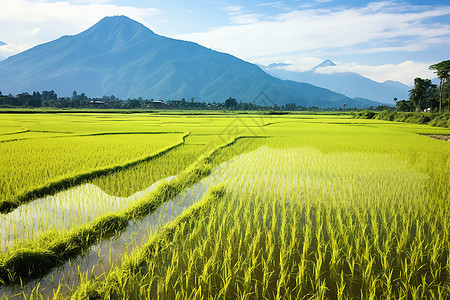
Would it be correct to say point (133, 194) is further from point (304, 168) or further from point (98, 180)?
point (304, 168)

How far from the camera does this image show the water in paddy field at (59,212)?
324 centimetres

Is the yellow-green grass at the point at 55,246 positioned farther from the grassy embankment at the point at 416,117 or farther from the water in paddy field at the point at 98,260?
the grassy embankment at the point at 416,117

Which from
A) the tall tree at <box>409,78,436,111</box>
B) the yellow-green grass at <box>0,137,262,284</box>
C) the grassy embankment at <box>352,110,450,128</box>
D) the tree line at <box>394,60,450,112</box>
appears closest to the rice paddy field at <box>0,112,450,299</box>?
the yellow-green grass at <box>0,137,262,284</box>

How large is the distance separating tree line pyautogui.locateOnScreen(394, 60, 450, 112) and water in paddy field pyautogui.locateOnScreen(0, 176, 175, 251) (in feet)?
150

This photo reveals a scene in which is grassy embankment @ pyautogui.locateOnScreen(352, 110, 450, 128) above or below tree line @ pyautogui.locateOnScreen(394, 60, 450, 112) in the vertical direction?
below

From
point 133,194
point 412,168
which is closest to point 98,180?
point 133,194

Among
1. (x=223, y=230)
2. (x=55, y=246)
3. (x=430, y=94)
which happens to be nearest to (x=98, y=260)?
(x=55, y=246)

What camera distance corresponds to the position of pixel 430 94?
187ft

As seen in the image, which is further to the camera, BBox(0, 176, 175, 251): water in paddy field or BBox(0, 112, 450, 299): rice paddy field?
BBox(0, 176, 175, 251): water in paddy field

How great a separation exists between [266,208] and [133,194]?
91.3 inches

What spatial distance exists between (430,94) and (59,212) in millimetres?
69945

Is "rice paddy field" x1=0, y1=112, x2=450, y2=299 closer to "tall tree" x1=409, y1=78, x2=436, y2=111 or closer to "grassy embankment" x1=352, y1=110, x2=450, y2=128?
"grassy embankment" x1=352, y1=110, x2=450, y2=128

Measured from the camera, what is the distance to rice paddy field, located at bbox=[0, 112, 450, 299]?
2254 mm

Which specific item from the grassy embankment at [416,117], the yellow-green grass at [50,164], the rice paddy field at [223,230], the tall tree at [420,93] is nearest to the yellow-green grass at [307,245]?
the rice paddy field at [223,230]
